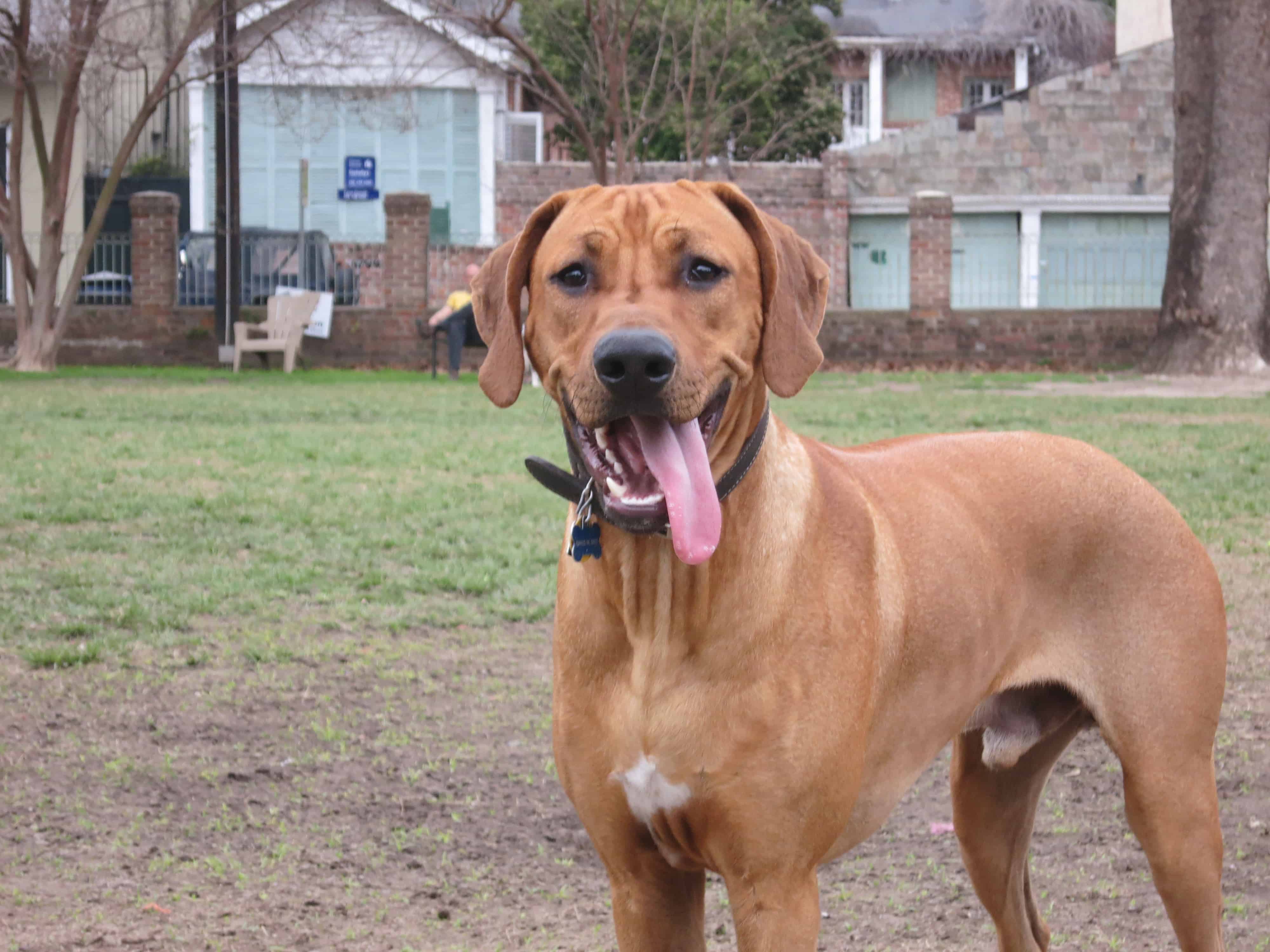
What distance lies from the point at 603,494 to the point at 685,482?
21 centimetres

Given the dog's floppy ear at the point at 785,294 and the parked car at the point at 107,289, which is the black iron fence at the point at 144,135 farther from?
the dog's floppy ear at the point at 785,294

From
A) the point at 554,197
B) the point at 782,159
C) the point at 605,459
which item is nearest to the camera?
the point at 605,459

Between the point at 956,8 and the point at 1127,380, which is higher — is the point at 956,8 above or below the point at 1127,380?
above

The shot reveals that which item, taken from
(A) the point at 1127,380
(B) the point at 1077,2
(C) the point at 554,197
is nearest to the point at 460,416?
(A) the point at 1127,380

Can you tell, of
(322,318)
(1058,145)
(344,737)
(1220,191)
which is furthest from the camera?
(1058,145)

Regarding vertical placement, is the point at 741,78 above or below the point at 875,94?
below

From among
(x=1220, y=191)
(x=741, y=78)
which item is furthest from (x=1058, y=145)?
(x=1220, y=191)

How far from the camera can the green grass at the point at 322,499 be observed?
721 cm

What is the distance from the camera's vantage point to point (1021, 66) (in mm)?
45969

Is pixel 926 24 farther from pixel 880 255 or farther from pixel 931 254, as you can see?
pixel 931 254

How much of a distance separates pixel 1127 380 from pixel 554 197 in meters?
20.2

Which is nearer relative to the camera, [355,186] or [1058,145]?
[1058,145]

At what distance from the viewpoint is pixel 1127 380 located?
2205cm

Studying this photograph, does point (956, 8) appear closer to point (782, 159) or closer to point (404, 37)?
point (782, 159)
